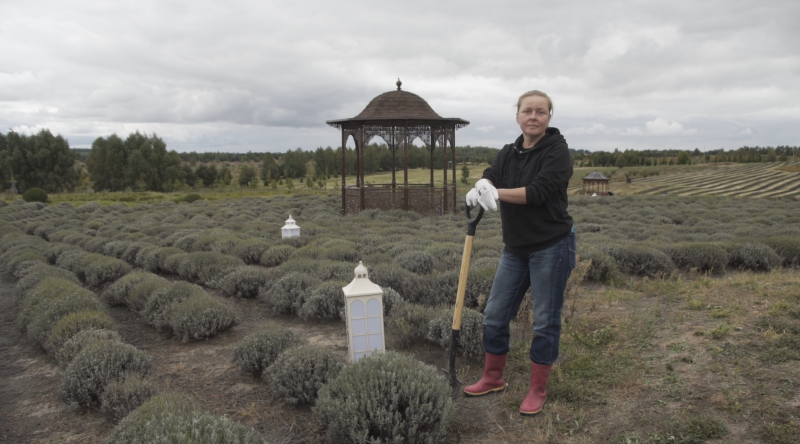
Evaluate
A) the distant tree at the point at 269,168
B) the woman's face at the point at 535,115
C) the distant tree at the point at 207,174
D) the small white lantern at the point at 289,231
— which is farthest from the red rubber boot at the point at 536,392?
the distant tree at the point at 269,168

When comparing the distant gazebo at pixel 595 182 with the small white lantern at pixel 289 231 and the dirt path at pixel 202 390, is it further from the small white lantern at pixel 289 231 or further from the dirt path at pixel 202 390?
the dirt path at pixel 202 390

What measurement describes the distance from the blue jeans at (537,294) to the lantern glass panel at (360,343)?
43.9 inches

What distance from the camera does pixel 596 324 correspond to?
5.16 m

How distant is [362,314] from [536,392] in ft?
5.12

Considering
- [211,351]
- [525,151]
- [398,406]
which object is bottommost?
[211,351]

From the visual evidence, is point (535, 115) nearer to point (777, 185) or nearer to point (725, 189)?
point (725, 189)

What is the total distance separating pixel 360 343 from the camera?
4.26 m

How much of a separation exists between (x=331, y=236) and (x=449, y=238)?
2.77m

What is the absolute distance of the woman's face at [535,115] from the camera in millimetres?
3275

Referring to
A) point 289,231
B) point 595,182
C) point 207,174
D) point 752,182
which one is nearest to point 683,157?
point 752,182

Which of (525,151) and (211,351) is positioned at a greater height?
(525,151)

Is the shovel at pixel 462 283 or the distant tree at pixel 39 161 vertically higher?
the distant tree at pixel 39 161

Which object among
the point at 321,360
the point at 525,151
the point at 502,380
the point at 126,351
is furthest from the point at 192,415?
the point at 525,151

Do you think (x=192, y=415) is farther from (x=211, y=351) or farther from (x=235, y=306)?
(x=235, y=306)
